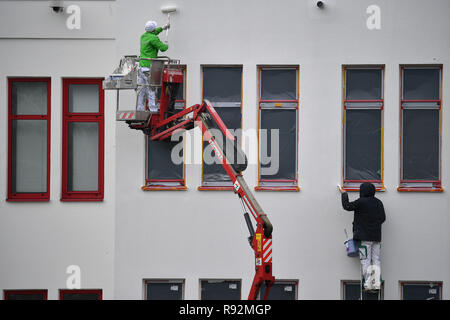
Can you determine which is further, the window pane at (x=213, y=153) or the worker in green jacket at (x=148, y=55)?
the window pane at (x=213, y=153)

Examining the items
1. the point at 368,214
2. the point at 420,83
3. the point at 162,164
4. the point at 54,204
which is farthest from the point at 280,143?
the point at 54,204

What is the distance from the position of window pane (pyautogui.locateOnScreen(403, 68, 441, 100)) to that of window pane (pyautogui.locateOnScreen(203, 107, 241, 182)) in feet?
9.57

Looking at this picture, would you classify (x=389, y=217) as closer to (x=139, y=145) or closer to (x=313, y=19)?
(x=313, y=19)

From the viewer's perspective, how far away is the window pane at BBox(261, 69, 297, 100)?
12.1 m

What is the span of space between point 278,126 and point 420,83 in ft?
8.34

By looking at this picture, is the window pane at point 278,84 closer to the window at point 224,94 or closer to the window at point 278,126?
the window at point 278,126

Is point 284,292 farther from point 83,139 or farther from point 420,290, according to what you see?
point 83,139

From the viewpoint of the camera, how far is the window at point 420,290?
11914 mm

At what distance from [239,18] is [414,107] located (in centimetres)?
337

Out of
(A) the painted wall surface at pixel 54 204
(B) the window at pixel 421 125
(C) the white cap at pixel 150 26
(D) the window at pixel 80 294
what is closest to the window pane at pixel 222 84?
(C) the white cap at pixel 150 26

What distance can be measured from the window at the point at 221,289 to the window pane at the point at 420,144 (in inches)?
137

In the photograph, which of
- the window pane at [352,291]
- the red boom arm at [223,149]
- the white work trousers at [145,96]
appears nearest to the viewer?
the red boom arm at [223,149]

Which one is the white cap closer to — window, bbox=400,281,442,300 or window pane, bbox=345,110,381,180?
window pane, bbox=345,110,381,180

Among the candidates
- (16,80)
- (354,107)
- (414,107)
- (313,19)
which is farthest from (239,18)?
(16,80)
